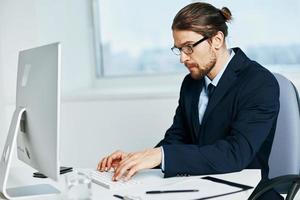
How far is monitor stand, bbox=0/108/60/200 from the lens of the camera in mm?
1531

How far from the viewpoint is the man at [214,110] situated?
1672 mm

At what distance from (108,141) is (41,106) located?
→ 180cm

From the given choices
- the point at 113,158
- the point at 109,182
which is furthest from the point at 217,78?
the point at 109,182

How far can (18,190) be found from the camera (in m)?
1.68

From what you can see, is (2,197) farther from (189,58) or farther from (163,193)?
(189,58)

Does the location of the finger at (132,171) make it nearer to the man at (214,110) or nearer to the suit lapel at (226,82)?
the man at (214,110)

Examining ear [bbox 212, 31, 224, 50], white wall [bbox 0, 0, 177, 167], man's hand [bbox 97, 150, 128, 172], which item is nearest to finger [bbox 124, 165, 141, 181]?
man's hand [bbox 97, 150, 128, 172]

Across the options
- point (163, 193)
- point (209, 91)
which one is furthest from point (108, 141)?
point (163, 193)

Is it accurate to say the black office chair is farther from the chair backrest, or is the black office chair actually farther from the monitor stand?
the monitor stand

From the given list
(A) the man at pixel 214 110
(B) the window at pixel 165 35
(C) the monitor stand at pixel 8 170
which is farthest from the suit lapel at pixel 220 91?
(B) the window at pixel 165 35

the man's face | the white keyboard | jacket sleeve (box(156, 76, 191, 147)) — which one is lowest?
the white keyboard

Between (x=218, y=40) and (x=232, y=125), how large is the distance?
372 mm

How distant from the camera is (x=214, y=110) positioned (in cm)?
191

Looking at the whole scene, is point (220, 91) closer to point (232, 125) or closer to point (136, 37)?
point (232, 125)
